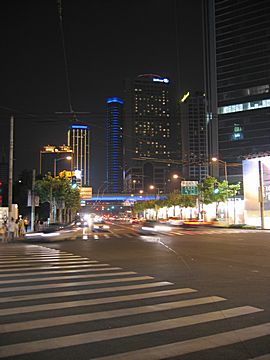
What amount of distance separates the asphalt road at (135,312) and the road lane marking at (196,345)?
14 millimetres

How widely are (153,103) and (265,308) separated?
1730 inches

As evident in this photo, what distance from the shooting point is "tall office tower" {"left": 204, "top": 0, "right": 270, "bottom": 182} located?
124500 mm

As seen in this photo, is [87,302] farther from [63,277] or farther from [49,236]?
[49,236]

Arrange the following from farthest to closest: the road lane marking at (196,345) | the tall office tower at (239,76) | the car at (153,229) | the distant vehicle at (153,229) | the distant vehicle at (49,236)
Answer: the tall office tower at (239,76) → the car at (153,229) → the distant vehicle at (153,229) → the distant vehicle at (49,236) → the road lane marking at (196,345)

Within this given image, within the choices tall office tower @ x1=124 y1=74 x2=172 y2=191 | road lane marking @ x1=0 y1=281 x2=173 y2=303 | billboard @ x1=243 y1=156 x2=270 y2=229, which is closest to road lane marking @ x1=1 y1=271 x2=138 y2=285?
road lane marking @ x1=0 y1=281 x2=173 y2=303

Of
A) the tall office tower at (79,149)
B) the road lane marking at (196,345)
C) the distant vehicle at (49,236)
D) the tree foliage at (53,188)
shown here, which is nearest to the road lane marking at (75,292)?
the road lane marking at (196,345)

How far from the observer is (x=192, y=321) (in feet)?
22.4

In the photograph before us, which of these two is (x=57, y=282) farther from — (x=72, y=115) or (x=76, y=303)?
(x=72, y=115)

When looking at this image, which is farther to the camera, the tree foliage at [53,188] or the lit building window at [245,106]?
Result: the lit building window at [245,106]

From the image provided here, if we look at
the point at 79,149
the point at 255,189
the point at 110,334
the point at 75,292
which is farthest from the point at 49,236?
the point at 79,149

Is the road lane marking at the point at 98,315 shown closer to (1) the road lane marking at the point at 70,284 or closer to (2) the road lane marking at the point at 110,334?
(2) the road lane marking at the point at 110,334

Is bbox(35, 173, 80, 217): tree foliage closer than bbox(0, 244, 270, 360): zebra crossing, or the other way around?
bbox(0, 244, 270, 360): zebra crossing

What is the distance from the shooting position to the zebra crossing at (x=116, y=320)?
5.41m

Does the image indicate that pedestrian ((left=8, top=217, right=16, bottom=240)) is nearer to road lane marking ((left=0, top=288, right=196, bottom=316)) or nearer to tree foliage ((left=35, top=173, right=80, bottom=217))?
tree foliage ((left=35, top=173, right=80, bottom=217))
